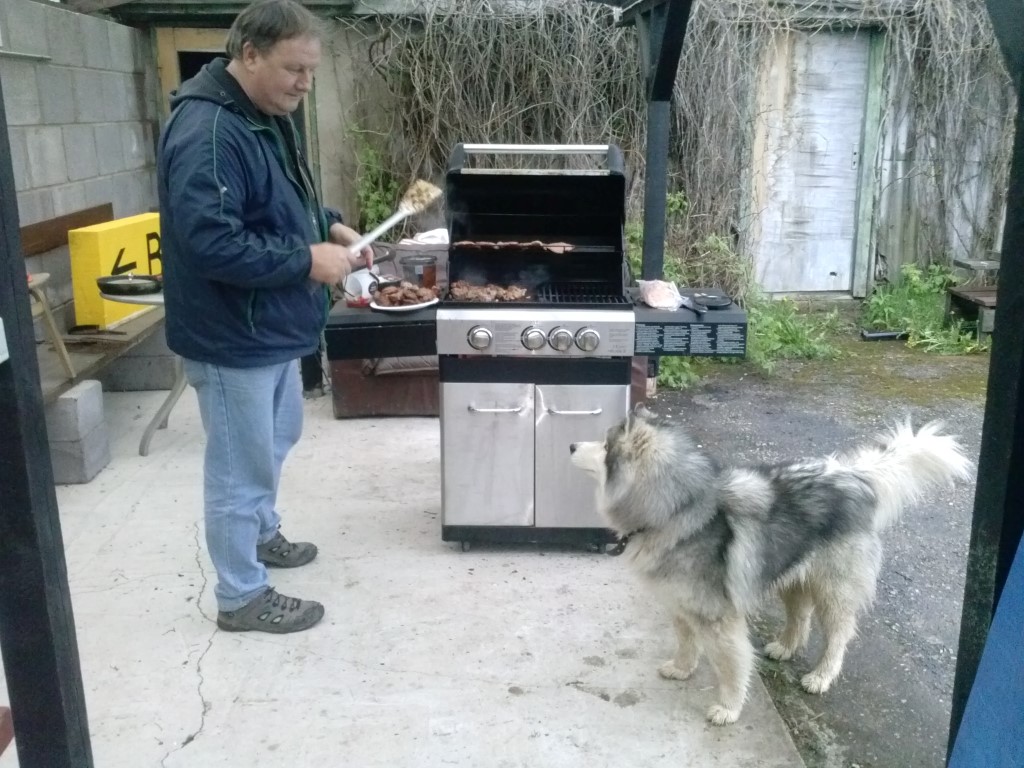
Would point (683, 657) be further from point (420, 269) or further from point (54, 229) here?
point (54, 229)

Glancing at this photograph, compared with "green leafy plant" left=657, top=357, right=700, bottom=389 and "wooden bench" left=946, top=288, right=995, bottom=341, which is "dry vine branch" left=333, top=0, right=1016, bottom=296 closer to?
"wooden bench" left=946, top=288, right=995, bottom=341

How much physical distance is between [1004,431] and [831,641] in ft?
4.26

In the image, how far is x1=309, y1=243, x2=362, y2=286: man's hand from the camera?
2.81m

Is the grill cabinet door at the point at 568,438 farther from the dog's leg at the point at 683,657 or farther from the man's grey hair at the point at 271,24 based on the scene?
the man's grey hair at the point at 271,24

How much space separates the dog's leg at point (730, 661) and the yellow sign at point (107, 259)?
3.28m

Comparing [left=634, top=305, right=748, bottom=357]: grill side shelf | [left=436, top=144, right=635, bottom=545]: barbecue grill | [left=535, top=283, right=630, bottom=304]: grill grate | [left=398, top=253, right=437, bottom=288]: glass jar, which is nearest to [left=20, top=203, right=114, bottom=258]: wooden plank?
[left=398, top=253, right=437, bottom=288]: glass jar

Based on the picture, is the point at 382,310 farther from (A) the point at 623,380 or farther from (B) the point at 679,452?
(B) the point at 679,452

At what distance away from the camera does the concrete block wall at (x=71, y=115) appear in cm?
471

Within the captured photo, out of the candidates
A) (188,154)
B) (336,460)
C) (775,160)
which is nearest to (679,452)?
(188,154)

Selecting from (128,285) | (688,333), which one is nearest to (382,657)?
(688,333)

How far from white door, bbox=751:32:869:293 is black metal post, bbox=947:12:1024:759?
6.08m

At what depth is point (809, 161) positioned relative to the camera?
7773 millimetres

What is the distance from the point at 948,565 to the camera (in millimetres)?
3822

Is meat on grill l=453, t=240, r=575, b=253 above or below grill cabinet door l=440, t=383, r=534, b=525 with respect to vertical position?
above
